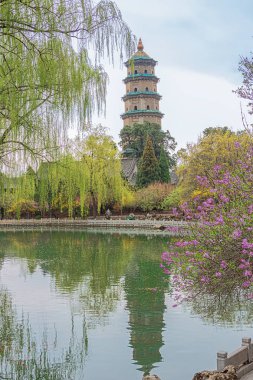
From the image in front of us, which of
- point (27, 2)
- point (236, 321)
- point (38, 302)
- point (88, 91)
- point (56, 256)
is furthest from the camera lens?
point (56, 256)

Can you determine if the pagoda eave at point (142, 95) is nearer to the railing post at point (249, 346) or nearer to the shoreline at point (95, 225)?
the shoreline at point (95, 225)

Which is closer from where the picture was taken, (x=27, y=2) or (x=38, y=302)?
(x=27, y=2)

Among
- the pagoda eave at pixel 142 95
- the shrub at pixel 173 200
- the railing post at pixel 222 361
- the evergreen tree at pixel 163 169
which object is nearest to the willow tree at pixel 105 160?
the shrub at pixel 173 200

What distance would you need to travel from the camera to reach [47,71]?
6.30 m

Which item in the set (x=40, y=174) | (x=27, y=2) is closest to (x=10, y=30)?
(x=27, y=2)

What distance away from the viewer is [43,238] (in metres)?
27.1

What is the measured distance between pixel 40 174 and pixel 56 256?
12.0 meters

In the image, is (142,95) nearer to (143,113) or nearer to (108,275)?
(143,113)

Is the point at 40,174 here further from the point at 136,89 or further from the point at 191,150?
the point at 136,89

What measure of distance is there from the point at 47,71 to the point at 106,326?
15.4 feet

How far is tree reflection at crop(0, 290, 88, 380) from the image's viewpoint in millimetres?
6574

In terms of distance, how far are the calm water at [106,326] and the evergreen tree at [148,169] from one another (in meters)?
24.7

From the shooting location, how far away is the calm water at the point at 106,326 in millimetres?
6836

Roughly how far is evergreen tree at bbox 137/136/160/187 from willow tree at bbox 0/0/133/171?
107ft
